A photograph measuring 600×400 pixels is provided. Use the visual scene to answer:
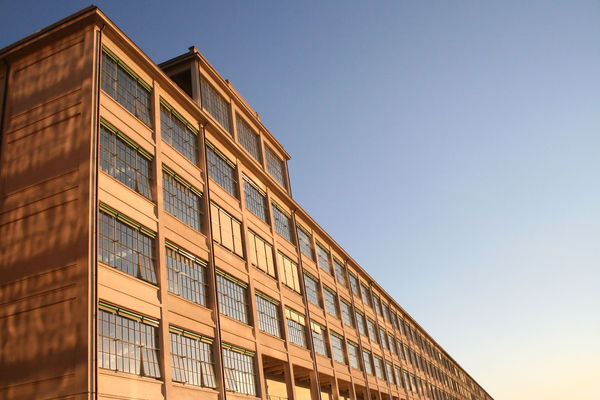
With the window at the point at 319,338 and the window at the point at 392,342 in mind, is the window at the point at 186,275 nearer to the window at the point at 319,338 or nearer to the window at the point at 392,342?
the window at the point at 319,338

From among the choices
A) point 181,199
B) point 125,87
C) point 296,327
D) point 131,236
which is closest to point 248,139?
point 181,199

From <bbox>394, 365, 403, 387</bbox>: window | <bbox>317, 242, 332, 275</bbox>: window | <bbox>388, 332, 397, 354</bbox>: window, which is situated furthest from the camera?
<bbox>388, 332, 397, 354</bbox>: window

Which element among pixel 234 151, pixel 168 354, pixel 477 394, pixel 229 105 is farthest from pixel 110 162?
pixel 477 394

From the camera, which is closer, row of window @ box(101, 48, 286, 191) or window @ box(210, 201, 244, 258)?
row of window @ box(101, 48, 286, 191)

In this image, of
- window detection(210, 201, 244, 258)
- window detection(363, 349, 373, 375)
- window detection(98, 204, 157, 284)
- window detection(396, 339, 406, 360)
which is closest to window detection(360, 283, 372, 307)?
window detection(363, 349, 373, 375)

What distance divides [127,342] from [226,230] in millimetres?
9781

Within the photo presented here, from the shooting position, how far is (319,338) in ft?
118

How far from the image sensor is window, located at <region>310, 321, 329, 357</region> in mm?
34688

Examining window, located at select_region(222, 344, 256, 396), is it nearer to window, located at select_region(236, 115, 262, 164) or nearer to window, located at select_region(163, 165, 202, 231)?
window, located at select_region(163, 165, 202, 231)

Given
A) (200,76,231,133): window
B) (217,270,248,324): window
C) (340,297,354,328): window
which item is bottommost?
(217,270,248,324): window

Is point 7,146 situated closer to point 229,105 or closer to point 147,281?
point 147,281

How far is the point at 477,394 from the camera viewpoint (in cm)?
11488

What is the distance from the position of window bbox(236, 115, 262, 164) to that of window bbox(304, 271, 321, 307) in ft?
27.9

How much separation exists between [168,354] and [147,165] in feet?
24.4
